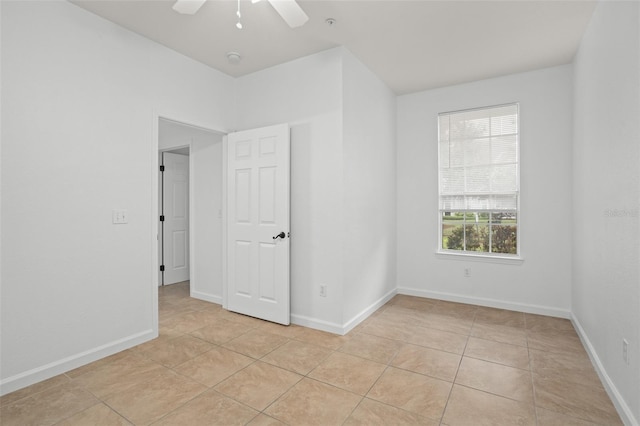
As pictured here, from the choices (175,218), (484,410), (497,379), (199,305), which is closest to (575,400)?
(497,379)

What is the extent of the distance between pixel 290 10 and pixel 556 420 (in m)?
3.05

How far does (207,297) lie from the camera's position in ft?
14.2

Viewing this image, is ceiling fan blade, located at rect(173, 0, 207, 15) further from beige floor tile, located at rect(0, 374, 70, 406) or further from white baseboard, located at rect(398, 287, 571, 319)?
white baseboard, located at rect(398, 287, 571, 319)

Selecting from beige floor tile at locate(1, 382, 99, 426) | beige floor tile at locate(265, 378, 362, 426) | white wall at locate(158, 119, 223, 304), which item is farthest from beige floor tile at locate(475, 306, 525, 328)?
beige floor tile at locate(1, 382, 99, 426)

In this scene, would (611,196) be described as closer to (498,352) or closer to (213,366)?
(498,352)

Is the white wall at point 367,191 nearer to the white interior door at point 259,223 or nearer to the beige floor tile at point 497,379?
the white interior door at point 259,223

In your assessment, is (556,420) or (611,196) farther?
(611,196)

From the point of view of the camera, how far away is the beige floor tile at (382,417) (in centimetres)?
188

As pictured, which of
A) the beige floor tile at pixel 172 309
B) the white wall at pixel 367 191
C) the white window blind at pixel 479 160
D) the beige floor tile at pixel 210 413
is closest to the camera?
the beige floor tile at pixel 210 413

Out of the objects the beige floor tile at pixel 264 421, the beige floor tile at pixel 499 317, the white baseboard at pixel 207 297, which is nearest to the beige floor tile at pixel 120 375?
the beige floor tile at pixel 264 421

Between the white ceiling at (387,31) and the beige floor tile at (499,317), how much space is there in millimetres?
2809

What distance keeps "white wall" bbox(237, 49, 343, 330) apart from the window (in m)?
1.86

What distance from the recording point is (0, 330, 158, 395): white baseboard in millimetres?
2195

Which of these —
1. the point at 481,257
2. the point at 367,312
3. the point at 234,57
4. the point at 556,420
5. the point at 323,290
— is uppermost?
the point at 234,57
